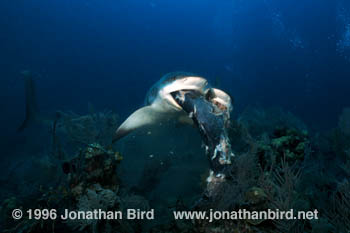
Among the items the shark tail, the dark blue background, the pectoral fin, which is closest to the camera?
the pectoral fin

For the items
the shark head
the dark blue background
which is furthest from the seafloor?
the dark blue background

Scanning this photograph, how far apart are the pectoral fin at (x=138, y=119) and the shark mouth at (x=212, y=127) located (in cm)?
128

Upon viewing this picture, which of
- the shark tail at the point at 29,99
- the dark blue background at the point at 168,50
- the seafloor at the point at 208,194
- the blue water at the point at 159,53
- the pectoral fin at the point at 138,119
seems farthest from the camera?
the dark blue background at the point at 168,50

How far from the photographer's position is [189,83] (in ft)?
12.3

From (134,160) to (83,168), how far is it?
314 inches

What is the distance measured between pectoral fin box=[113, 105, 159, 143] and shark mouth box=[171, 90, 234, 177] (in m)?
1.28

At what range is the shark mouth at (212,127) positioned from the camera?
3.25 metres

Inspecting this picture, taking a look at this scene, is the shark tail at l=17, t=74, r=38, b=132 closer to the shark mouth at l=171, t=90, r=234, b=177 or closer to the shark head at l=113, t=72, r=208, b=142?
the shark head at l=113, t=72, r=208, b=142

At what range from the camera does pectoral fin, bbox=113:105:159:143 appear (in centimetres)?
470

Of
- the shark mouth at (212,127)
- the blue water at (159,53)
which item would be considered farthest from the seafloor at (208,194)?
the blue water at (159,53)

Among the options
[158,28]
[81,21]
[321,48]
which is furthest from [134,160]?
[158,28]

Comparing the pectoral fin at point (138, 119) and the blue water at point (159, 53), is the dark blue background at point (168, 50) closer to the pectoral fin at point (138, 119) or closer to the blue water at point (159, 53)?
the blue water at point (159, 53)

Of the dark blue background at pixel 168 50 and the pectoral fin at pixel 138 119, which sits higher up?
the dark blue background at pixel 168 50

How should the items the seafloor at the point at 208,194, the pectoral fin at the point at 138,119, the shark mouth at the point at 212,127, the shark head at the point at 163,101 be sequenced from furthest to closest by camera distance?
the pectoral fin at the point at 138,119 < the shark head at the point at 163,101 < the shark mouth at the point at 212,127 < the seafloor at the point at 208,194
